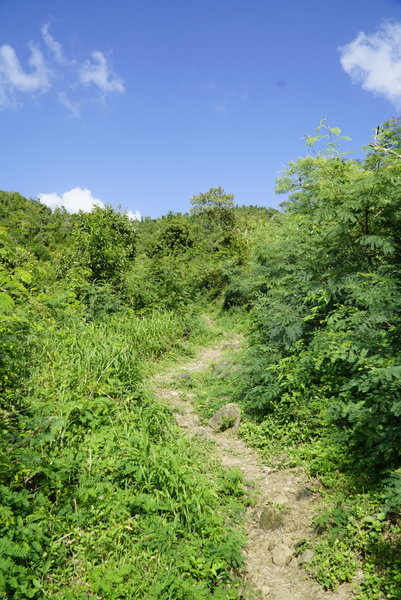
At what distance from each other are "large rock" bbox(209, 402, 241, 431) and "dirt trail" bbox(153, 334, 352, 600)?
0.12m

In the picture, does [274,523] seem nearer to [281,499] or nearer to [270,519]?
[270,519]

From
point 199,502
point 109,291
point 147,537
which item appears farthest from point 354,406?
point 109,291

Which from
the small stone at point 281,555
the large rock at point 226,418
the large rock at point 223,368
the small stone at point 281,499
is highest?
the large rock at point 223,368

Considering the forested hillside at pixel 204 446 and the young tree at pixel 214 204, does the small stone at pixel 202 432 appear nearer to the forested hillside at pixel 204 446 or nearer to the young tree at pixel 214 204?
the forested hillside at pixel 204 446

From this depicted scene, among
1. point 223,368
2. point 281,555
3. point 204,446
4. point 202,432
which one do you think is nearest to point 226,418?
point 202,432

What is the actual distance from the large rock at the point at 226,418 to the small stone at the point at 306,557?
2.39 m

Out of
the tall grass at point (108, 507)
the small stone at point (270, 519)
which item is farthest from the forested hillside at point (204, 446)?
the small stone at point (270, 519)

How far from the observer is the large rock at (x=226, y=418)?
5.59m

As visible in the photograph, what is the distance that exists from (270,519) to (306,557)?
53cm

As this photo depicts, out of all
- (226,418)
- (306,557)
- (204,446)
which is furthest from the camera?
(226,418)

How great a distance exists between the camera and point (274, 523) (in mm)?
3533

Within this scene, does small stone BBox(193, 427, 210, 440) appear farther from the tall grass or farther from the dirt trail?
the tall grass

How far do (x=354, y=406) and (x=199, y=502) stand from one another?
1896 millimetres

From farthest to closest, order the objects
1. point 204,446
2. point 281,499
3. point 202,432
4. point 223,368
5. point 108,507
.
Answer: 1. point 223,368
2. point 202,432
3. point 204,446
4. point 281,499
5. point 108,507
